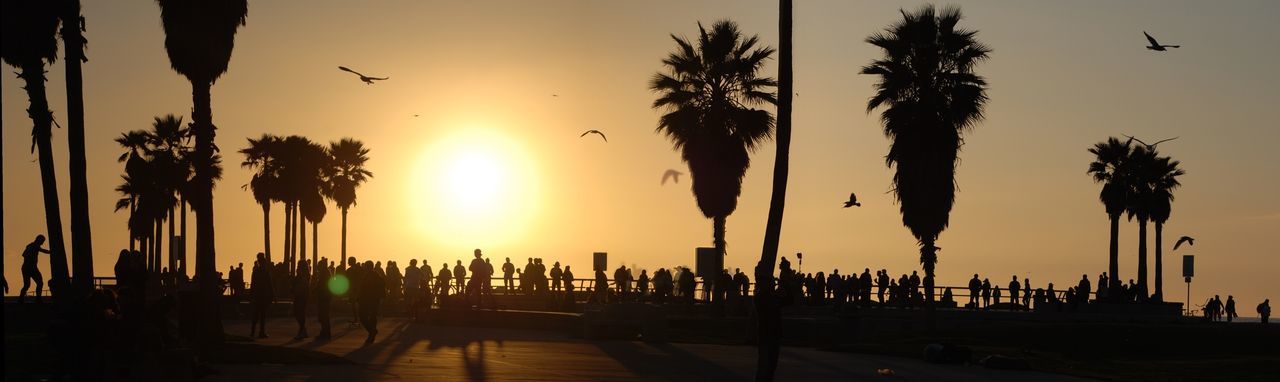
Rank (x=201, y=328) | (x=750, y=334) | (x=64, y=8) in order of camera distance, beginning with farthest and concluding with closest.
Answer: (x=750, y=334) < (x=64, y=8) < (x=201, y=328)

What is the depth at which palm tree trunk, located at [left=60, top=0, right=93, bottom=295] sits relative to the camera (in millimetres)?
28847

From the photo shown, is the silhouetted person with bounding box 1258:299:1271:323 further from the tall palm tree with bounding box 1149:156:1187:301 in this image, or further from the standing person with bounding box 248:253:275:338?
the standing person with bounding box 248:253:275:338

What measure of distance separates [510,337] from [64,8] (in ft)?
36.3

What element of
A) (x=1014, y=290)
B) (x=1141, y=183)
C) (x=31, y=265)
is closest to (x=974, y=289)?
(x=1014, y=290)

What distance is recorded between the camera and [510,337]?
108 feet

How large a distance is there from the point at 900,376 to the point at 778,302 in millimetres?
4861

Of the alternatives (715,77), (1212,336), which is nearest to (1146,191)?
(715,77)

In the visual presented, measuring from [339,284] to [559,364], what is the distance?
8.74 m

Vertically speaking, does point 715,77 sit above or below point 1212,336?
above

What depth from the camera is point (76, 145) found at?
29.0 m

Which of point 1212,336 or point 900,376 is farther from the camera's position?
point 1212,336

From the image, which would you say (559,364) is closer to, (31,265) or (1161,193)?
(31,265)

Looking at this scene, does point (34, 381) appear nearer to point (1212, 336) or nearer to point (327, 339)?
point (327, 339)

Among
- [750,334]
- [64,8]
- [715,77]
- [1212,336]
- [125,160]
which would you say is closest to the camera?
[64,8]
